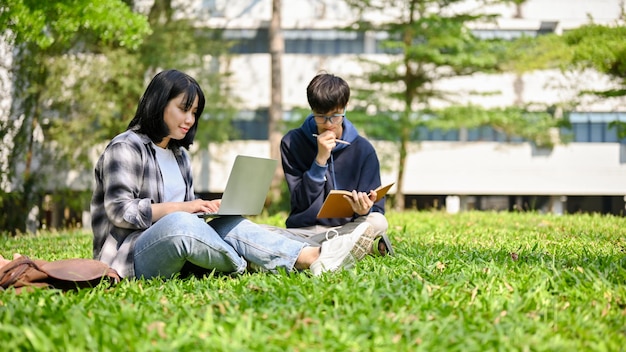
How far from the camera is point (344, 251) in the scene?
12.4 feet

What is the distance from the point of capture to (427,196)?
23234mm

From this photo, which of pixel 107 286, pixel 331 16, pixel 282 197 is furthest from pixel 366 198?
pixel 331 16

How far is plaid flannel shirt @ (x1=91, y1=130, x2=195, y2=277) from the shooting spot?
3.66 m

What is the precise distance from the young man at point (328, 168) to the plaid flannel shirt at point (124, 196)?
0.91 metres

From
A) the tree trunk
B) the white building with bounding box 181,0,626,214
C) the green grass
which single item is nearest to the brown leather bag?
the green grass

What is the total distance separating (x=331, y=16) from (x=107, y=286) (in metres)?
19.8

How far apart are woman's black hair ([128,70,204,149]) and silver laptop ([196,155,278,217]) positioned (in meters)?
0.49

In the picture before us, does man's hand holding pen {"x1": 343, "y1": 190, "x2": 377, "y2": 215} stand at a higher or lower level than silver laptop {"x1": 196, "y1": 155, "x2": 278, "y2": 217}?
lower

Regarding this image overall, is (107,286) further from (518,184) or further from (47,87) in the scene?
(518,184)

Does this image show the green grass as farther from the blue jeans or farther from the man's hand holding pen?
the man's hand holding pen

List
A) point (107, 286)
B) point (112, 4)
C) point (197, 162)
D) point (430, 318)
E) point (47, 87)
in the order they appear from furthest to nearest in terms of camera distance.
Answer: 1. point (197, 162)
2. point (47, 87)
3. point (112, 4)
4. point (107, 286)
5. point (430, 318)

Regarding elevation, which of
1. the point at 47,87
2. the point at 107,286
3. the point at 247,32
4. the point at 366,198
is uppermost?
the point at 247,32

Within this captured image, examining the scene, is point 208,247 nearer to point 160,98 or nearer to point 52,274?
point 52,274

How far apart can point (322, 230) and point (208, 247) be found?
1018 mm
